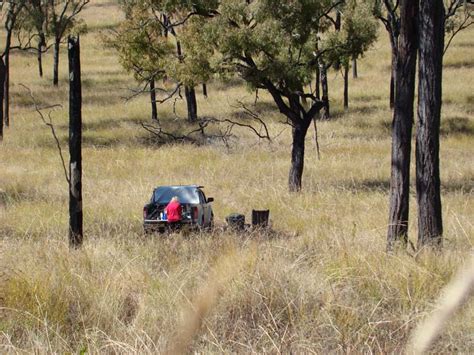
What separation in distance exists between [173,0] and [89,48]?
180 ft

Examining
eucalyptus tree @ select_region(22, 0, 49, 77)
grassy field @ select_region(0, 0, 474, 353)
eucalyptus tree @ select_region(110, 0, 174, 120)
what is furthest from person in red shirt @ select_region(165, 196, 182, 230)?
eucalyptus tree @ select_region(110, 0, 174, 120)

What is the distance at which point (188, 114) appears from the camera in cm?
4594

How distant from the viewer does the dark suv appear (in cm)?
1437

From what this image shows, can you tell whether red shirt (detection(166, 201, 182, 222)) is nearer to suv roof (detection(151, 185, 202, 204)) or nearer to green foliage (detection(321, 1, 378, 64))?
suv roof (detection(151, 185, 202, 204))

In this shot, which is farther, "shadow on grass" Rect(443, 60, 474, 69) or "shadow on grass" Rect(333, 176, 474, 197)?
"shadow on grass" Rect(443, 60, 474, 69)

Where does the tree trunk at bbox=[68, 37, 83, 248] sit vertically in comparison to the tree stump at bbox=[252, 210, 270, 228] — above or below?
above

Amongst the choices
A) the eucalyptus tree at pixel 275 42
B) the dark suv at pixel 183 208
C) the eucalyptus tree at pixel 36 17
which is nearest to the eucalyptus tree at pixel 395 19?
the eucalyptus tree at pixel 275 42

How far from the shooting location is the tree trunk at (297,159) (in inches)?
924

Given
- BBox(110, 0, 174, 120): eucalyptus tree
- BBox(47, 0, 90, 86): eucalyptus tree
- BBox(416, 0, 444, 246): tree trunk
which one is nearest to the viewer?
BBox(416, 0, 444, 246): tree trunk

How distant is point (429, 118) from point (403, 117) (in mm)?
1343

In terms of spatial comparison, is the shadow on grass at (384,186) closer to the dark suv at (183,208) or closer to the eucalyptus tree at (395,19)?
the eucalyptus tree at (395,19)

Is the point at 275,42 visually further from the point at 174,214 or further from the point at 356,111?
the point at 356,111

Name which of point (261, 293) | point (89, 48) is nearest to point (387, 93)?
point (89, 48)

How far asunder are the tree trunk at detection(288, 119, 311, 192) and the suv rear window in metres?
6.75
